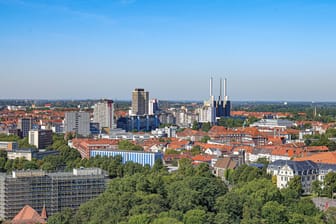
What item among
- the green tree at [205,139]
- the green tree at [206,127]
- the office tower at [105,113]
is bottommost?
the green tree at [205,139]

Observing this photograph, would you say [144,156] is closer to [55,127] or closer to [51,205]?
[51,205]

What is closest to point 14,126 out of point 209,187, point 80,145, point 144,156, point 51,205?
point 80,145

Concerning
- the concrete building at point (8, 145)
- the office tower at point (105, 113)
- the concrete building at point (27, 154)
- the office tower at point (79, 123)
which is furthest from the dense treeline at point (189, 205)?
the office tower at point (105, 113)

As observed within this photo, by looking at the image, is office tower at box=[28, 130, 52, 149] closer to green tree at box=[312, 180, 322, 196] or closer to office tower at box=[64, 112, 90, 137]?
office tower at box=[64, 112, 90, 137]

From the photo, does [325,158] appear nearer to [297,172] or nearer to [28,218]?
[297,172]

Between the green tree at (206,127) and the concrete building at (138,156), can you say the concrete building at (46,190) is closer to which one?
the concrete building at (138,156)
